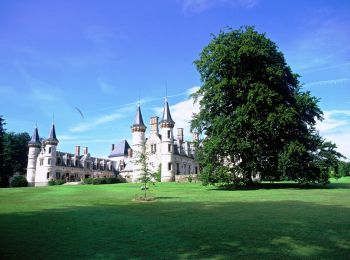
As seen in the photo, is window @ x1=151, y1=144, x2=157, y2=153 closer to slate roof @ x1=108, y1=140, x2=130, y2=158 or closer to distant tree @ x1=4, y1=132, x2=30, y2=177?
slate roof @ x1=108, y1=140, x2=130, y2=158

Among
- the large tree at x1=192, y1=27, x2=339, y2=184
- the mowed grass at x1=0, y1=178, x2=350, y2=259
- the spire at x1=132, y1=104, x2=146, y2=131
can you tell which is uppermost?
the spire at x1=132, y1=104, x2=146, y2=131

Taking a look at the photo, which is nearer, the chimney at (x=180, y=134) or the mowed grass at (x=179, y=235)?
the mowed grass at (x=179, y=235)

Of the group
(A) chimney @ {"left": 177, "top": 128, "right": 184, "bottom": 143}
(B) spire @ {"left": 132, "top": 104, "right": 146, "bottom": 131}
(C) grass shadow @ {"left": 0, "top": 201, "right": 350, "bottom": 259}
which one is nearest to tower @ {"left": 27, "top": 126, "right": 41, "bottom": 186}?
(B) spire @ {"left": 132, "top": 104, "right": 146, "bottom": 131}

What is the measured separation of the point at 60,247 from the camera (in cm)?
858

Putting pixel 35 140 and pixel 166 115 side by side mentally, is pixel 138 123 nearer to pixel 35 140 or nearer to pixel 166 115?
pixel 166 115

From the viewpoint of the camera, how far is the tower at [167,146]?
2544 inches

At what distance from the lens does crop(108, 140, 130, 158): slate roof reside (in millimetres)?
92938

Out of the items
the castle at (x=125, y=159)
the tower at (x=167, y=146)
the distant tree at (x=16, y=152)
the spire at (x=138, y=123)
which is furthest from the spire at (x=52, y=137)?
the tower at (x=167, y=146)

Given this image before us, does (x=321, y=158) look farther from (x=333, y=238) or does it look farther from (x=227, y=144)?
(x=333, y=238)

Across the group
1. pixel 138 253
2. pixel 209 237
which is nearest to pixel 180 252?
pixel 138 253

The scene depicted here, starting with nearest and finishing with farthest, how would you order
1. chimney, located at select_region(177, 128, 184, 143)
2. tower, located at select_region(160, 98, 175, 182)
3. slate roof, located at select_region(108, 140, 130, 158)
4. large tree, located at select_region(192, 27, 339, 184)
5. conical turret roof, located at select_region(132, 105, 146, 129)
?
large tree, located at select_region(192, 27, 339, 184), tower, located at select_region(160, 98, 175, 182), conical turret roof, located at select_region(132, 105, 146, 129), chimney, located at select_region(177, 128, 184, 143), slate roof, located at select_region(108, 140, 130, 158)

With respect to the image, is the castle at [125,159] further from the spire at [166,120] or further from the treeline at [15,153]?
the treeline at [15,153]

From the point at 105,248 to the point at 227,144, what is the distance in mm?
23520

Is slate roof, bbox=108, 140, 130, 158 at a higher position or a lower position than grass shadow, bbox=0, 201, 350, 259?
higher
